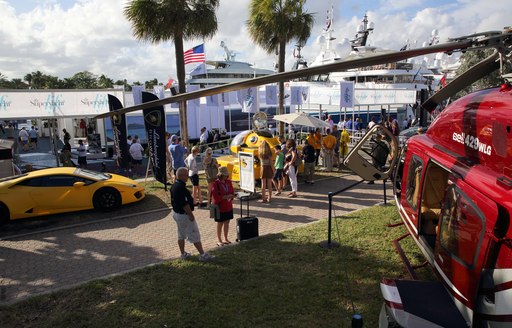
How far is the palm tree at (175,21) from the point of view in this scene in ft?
43.6

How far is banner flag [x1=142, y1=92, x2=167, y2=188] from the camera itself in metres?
11.2

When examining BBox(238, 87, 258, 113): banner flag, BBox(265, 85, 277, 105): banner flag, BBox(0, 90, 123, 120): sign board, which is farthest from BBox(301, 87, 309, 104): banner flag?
BBox(0, 90, 123, 120): sign board

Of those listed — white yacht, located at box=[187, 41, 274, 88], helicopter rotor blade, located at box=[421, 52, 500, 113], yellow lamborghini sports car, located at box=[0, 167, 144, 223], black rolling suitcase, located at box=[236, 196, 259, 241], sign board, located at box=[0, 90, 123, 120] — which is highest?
white yacht, located at box=[187, 41, 274, 88]

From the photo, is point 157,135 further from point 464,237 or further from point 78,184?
point 464,237

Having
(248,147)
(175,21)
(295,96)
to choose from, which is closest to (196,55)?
(295,96)

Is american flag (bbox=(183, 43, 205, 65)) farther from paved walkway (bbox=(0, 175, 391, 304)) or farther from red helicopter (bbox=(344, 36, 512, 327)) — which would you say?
red helicopter (bbox=(344, 36, 512, 327))

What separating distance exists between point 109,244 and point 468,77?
7.40m

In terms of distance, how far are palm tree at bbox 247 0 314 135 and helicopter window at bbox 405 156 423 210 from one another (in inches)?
453

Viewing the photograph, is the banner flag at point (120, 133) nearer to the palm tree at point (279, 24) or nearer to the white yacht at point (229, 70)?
the palm tree at point (279, 24)

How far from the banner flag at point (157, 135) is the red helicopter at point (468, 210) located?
6330 mm

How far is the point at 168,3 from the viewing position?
13242 millimetres

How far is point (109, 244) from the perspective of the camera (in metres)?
8.05

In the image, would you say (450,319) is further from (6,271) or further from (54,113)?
(54,113)

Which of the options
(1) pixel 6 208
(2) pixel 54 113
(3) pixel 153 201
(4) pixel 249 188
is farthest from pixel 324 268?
(2) pixel 54 113
